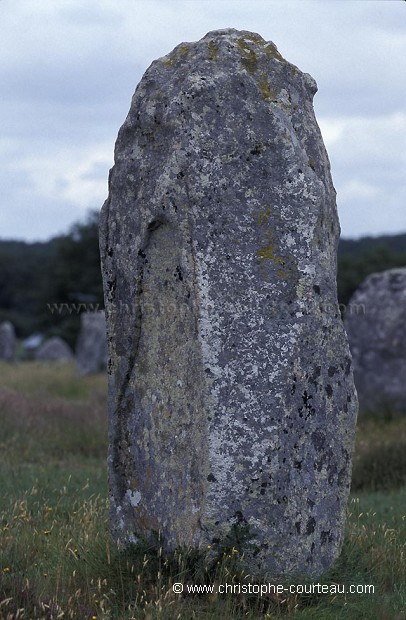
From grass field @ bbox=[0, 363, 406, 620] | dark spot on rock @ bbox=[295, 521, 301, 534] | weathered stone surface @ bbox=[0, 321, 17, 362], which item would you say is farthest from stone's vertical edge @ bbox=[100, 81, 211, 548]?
weathered stone surface @ bbox=[0, 321, 17, 362]

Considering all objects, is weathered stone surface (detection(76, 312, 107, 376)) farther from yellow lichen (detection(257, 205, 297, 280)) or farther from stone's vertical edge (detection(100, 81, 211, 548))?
yellow lichen (detection(257, 205, 297, 280))

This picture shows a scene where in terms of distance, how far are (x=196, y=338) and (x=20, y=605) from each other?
1690mm

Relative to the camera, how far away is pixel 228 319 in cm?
543

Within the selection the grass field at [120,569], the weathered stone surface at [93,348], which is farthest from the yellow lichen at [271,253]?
the weathered stone surface at [93,348]

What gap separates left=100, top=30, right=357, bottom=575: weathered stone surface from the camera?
5.40 meters

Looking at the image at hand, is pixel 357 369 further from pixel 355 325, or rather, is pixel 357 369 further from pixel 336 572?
pixel 336 572

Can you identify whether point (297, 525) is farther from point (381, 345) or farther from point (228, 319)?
point (381, 345)

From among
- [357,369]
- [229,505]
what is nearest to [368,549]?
[229,505]

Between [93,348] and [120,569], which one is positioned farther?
[93,348]

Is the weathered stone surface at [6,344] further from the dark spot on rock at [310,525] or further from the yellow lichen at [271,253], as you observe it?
the yellow lichen at [271,253]

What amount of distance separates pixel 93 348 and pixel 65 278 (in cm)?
2062

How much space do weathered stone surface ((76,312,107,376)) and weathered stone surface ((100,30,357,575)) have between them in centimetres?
1856

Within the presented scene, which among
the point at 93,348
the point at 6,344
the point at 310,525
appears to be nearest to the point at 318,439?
the point at 310,525

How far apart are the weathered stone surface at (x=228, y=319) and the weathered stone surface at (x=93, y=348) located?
1856 centimetres
